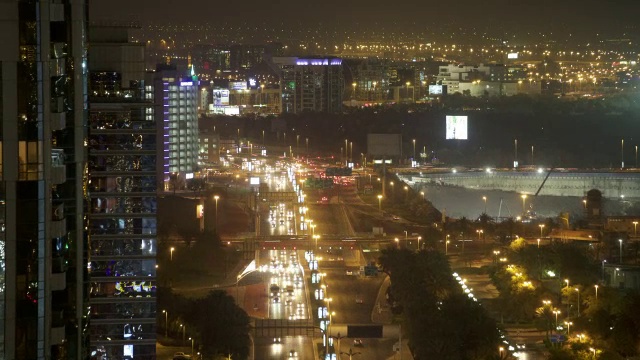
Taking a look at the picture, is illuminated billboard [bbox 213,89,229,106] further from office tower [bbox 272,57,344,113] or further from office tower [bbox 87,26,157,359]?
office tower [bbox 87,26,157,359]

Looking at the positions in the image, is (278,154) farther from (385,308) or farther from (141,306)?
(141,306)

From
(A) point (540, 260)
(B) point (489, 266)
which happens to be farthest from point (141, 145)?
(B) point (489, 266)

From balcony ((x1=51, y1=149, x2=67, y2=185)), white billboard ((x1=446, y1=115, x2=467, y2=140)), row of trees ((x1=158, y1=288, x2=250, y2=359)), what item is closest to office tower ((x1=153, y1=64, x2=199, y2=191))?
white billboard ((x1=446, y1=115, x2=467, y2=140))

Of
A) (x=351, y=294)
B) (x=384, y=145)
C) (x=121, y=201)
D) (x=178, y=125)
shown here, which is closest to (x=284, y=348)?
(x=351, y=294)

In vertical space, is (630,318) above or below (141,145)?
below

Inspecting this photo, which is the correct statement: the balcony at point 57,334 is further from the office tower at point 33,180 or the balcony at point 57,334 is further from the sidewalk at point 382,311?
the sidewalk at point 382,311
